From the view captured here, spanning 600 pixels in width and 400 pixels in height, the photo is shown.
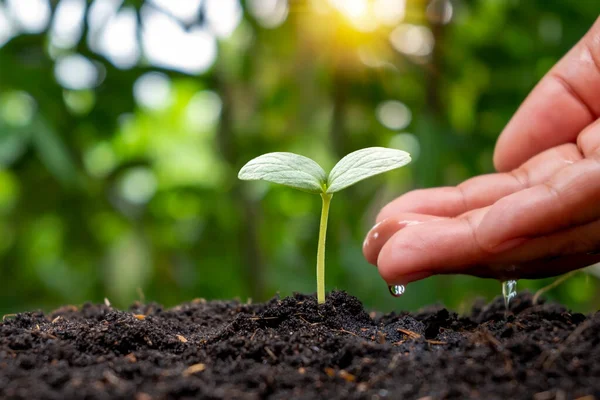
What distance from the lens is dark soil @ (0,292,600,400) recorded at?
23.4 inches

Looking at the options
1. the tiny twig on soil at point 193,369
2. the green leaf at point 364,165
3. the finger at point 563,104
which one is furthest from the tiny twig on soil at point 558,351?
the finger at point 563,104

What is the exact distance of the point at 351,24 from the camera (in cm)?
199

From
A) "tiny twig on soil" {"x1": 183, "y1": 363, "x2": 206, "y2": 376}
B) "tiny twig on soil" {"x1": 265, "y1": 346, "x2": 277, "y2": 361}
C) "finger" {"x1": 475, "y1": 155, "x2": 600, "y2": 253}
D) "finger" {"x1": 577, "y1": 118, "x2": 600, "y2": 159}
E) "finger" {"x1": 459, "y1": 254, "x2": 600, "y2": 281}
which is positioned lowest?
"tiny twig on soil" {"x1": 183, "y1": 363, "x2": 206, "y2": 376}

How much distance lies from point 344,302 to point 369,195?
4.55 ft

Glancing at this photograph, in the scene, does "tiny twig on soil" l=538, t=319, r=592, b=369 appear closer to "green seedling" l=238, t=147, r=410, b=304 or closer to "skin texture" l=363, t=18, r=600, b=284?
"skin texture" l=363, t=18, r=600, b=284

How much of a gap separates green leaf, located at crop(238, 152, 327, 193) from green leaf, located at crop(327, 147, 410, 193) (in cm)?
3

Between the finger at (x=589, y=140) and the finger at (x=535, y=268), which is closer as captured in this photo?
the finger at (x=535, y=268)

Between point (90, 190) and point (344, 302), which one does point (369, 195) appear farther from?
point (344, 302)

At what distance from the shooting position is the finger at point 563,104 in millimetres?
1283

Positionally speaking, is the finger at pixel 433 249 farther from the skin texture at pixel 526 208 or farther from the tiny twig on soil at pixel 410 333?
the tiny twig on soil at pixel 410 333

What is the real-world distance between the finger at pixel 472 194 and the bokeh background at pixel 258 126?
0.69 meters

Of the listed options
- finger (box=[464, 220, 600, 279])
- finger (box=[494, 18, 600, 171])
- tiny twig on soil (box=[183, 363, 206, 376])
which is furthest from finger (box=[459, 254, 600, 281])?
tiny twig on soil (box=[183, 363, 206, 376])

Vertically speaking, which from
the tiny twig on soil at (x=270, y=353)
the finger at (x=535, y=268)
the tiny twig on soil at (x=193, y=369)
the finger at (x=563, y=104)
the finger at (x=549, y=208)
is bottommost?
the tiny twig on soil at (x=193, y=369)

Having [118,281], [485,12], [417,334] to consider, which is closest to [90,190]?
A: [118,281]
